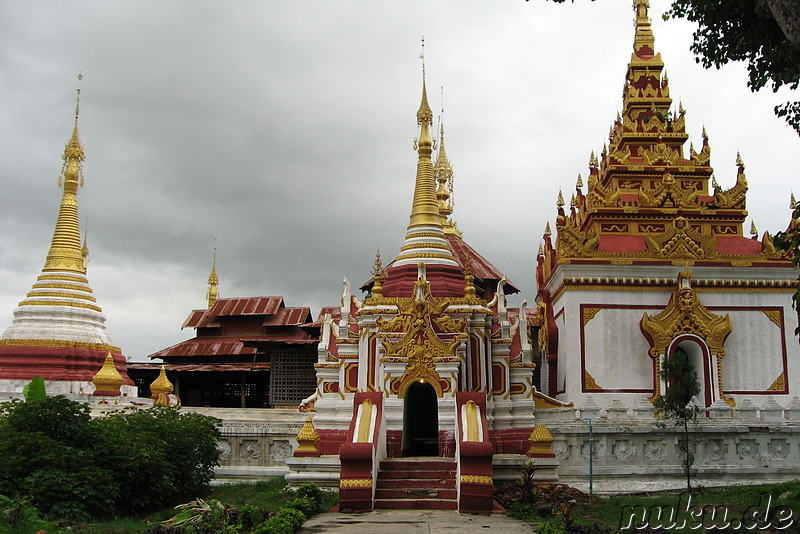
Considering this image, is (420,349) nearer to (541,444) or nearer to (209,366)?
(541,444)

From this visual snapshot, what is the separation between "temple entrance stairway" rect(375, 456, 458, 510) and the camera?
16.4m

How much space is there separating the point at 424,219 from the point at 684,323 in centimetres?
914

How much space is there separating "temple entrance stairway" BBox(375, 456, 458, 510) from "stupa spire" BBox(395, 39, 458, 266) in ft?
26.6

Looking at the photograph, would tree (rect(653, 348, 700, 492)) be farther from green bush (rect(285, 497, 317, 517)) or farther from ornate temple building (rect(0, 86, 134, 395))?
ornate temple building (rect(0, 86, 134, 395))

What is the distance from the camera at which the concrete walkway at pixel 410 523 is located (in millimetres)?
13930

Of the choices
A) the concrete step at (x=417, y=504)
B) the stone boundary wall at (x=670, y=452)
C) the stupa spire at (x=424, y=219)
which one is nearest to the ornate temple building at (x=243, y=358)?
the stupa spire at (x=424, y=219)

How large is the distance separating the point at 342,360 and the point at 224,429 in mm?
3604

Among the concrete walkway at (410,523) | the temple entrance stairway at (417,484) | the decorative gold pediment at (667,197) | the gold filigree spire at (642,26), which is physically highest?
the gold filigree spire at (642,26)

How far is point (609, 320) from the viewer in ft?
87.4

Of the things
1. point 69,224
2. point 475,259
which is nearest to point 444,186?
point 475,259

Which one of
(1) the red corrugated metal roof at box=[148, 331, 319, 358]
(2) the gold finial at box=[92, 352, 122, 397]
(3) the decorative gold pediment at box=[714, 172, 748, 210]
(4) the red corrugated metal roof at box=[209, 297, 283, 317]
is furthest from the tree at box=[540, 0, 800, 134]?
(4) the red corrugated metal roof at box=[209, 297, 283, 317]

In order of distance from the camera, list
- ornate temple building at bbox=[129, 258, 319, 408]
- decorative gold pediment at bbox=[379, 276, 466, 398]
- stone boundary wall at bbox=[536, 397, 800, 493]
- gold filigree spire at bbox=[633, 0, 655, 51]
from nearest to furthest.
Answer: decorative gold pediment at bbox=[379, 276, 466, 398]
stone boundary wall at bbox=[536, 397, 800, 493]
gold filigree spire at bbox=[633, 0, 655, 51]
ornate temple building at bbox=[129, 258, 319, 408]

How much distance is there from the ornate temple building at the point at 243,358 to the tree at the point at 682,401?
19235 mm

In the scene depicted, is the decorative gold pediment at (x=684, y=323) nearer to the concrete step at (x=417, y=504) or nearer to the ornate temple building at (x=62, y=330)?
the concrete step at (x=417, y=504)
